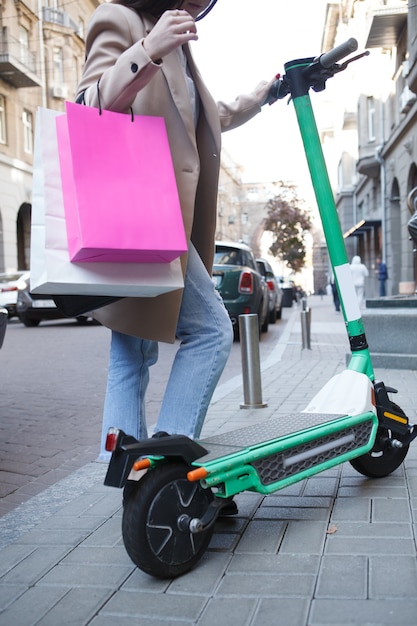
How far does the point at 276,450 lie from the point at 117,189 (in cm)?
96

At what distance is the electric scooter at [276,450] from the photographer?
2037mm

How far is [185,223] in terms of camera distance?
2355 mm

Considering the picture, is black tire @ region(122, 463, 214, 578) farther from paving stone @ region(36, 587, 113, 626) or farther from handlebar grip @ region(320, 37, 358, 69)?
handlebar grip @ region(320, 37, 358, 69)

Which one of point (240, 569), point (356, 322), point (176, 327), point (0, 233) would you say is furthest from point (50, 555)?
point (0, 233)

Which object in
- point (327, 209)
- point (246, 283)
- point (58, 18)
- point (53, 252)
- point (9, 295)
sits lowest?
point (9, 295)

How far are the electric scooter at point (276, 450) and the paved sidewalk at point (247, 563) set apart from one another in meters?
0.13

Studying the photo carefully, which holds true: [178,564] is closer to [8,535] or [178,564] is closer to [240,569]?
[240,569]

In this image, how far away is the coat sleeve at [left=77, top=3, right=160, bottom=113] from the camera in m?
2.10

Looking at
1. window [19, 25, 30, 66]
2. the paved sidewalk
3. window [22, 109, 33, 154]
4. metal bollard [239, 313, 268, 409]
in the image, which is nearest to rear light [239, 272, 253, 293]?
metal bollard [239, 313, 268, 409]

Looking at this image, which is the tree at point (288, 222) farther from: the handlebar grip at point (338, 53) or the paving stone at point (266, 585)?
the paving stone at point (266, 585)

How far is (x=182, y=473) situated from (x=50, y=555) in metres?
0.58

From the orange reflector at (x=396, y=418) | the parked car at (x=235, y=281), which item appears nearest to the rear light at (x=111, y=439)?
the orange reflector at (x=396, y=418)

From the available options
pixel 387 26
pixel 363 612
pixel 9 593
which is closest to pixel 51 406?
pixel 9 593

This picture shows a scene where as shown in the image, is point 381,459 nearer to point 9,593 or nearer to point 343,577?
point 343,577
